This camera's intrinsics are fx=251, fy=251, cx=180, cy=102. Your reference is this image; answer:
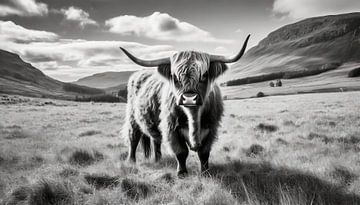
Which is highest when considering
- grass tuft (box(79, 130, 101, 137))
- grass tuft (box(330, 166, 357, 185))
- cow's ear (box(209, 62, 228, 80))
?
cow's ear (box(209, 62, 228, 80))

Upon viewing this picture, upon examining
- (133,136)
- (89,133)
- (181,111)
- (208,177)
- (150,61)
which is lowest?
(89,133)

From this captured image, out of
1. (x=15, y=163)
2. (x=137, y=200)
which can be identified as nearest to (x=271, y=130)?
(x=137, y=200)

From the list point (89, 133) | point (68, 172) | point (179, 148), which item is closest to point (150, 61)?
point (179, 148)

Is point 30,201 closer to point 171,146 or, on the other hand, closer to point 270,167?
point 171,146

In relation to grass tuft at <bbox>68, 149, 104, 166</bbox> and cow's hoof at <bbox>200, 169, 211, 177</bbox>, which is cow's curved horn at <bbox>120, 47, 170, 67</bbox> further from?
grass tuft at <bbox>68, 149, 104, 166</bbox>

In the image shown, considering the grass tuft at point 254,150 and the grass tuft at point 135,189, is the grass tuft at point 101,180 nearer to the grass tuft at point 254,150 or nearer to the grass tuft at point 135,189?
the grass tuft at point 135,189

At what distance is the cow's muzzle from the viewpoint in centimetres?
363

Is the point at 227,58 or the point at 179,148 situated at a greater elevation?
the point at 227,58

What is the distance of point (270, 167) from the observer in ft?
15.3

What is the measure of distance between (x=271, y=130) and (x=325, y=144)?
3071 millimetres

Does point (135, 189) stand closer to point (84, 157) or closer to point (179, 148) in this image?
Answer: point (179, 148)

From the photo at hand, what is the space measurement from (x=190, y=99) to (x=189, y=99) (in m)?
0.01

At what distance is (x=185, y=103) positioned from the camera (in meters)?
3.66

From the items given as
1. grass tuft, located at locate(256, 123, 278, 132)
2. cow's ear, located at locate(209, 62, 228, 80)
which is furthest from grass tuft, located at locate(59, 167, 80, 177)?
grass tuft, located at locate(256, 123, 278, 132)
